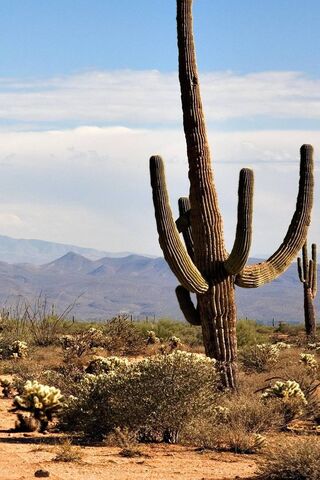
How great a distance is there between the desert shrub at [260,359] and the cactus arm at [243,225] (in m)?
5.78

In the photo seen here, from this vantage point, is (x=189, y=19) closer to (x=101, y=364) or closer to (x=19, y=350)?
(x=101, y=364)

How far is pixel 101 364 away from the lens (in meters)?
14.0

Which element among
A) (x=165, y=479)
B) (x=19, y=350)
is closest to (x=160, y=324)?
(x=19, y=350)

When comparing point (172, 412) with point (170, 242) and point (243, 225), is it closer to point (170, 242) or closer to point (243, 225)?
point (170, 242)

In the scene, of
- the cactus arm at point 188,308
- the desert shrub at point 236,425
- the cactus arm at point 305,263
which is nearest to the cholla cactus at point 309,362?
the cactus arm at point 188,308

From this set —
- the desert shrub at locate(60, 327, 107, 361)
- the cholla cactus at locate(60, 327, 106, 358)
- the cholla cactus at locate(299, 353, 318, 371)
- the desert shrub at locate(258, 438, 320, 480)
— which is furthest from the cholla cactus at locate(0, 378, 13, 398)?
the desert shrub at locate(258, 438, 320, 480)

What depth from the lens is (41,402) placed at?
40.3 feet

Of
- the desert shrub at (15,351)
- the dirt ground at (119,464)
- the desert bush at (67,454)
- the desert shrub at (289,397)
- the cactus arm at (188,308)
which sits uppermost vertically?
the cactus arm at (188,308)

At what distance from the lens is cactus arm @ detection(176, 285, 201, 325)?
596 inches

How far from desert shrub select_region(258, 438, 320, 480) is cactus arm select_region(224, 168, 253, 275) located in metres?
5.32

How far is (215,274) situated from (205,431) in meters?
3.89

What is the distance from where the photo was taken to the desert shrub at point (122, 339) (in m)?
25.6

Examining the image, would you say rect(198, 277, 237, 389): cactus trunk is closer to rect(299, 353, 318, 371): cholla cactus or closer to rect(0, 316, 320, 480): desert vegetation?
rect(0, 316, 320, 480): desert vegetation

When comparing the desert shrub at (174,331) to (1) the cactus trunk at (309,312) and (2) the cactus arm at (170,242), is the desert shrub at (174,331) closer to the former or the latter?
(1) the cactus trunk at (309,312)
